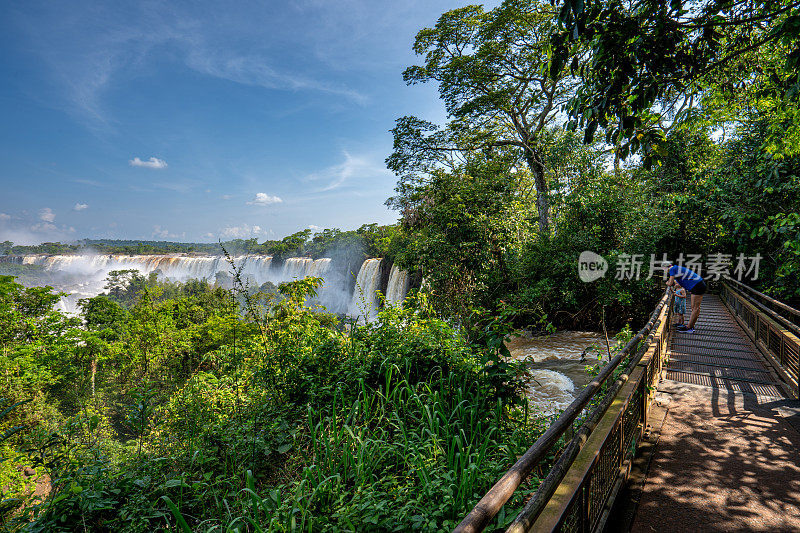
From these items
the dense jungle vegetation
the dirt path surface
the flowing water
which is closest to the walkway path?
→ the dirt path surface

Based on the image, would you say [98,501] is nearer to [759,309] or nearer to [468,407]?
[468,407]

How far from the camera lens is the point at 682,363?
5891 millimetres

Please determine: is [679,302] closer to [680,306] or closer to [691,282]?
[680,306]

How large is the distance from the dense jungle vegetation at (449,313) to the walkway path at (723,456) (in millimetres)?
975

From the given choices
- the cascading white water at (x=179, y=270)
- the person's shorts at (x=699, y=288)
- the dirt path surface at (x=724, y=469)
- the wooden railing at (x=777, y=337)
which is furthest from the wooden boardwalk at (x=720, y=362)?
the cascading white water at (x=179, y=270)

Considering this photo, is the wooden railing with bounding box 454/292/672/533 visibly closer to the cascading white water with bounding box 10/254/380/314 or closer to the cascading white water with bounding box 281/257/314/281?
the cascading white water with bounding box 10/254/380/314

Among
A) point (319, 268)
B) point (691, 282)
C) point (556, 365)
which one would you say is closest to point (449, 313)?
point (556, 365)

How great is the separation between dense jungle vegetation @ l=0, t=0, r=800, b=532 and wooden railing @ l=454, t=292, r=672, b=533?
19.7 inches

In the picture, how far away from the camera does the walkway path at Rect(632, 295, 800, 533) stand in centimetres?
227

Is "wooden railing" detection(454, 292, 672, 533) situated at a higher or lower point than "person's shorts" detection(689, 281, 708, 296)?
lower

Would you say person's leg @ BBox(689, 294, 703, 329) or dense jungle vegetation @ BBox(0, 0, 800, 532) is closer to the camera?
dense jungle vegetation @ BBox(0, 0, 800, 532)

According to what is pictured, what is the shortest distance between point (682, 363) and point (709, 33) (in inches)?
A: 198

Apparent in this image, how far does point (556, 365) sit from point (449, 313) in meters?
2.94

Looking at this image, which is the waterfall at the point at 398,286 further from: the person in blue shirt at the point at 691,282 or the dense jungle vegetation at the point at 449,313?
the person in blue shirt at the point at 691,282
